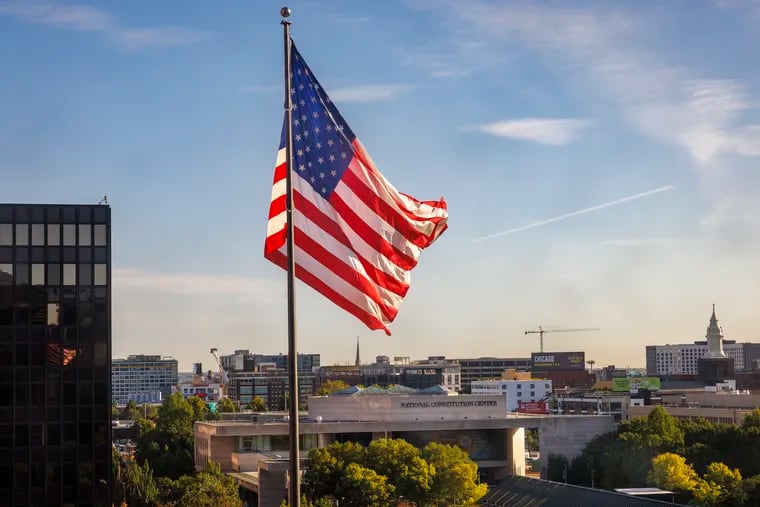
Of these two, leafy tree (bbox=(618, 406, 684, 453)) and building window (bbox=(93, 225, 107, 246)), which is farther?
leafy tree (bbox=(618, 406, 684, 453))

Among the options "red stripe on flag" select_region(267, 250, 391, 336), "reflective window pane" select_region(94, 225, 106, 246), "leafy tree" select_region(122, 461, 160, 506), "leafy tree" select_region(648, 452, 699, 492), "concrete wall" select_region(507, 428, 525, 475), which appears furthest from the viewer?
"concrete wall" select_region(507, 428, 525, 475)

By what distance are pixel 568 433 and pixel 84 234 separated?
80.3 metres

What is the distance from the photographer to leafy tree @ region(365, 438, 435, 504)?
9606 cm

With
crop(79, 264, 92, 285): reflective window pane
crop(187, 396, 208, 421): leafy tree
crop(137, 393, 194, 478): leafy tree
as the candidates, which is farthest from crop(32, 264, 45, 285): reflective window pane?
crop(187, 396, 208, 421): leafy tree

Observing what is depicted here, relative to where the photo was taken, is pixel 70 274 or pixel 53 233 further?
pixel 70 274

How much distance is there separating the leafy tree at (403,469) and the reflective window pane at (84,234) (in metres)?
34.1

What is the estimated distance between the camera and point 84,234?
2943 inches

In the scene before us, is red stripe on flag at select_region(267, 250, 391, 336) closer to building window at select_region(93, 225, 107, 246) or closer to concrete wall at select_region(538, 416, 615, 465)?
building window at select_region(93, 225, 107, 246)

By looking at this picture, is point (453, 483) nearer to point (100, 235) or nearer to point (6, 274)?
point (100, 235)

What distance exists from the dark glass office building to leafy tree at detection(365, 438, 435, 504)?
3017cm

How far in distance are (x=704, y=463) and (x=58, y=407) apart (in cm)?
6612

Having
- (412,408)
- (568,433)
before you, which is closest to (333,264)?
(412,408)

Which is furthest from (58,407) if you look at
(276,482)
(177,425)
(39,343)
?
(177,425)

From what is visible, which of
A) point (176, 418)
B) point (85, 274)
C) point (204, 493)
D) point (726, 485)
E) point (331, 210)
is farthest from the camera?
point (176, 418)
